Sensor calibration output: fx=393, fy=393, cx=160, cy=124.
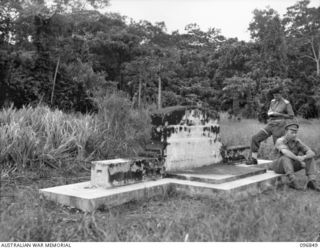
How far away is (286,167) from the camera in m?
5.93

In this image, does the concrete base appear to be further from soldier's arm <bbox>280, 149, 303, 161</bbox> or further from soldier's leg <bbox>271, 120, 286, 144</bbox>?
soldier's leg <bbox>271, 120, 286, 144</bbox>

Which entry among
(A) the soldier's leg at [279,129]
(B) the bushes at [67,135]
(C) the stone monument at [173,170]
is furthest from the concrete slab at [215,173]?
(B) the bushes at [67,135]

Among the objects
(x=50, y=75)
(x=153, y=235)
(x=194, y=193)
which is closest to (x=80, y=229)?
(x=153, y=235)

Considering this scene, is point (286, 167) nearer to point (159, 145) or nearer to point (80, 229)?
point (159, 145)

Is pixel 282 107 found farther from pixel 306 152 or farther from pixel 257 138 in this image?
pixel 306 152

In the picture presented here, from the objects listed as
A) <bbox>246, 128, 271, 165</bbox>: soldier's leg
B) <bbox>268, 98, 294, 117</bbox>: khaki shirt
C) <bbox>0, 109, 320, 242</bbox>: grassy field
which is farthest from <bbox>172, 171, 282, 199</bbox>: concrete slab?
<bbox>268, 98, 294, 117</bbox>: khaki shirt

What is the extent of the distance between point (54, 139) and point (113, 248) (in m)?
4.17

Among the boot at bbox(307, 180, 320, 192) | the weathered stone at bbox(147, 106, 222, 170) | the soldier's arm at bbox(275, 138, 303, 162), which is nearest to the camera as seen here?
the weathered stone at bbox(147, 106, 222, 170)

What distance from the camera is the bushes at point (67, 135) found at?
6.01 m

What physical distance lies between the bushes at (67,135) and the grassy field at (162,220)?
2.46 ft

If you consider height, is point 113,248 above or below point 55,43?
below

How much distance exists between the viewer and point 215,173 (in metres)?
5.65

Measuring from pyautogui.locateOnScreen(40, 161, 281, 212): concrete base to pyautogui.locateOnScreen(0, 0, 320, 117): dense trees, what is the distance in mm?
7403

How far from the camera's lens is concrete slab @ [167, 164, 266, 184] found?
17.4 ft
